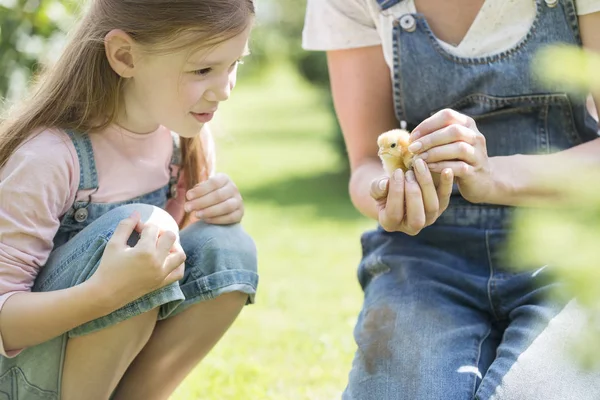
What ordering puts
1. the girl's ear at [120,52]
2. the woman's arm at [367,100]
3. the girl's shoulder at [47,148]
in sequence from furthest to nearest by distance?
the woman's arm at [367,100]
the girl's ear at [120,52]
the girl's shoulder at [47,148]

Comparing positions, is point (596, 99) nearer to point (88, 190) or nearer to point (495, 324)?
point (495, 324)

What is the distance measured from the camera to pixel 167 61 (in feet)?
6.95

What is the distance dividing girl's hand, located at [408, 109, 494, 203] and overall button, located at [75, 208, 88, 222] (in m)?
0.85

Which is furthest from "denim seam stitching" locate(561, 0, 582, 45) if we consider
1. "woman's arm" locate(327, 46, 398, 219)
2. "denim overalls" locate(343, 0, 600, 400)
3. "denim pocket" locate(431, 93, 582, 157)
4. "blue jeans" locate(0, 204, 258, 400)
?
"blue jeans" locate(0, 204, 258, 400)

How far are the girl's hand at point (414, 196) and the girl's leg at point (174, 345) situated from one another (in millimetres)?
542

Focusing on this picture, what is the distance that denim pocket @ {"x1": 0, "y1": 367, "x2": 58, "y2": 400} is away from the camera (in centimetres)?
195

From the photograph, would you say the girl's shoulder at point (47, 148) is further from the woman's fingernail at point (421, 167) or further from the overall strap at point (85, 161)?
the woman's fingernail at point (421, 167)

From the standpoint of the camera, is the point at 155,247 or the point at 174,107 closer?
the point at 155,247

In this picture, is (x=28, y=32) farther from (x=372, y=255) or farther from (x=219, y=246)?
(x=372, y=255)

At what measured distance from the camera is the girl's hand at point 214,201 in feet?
7.11

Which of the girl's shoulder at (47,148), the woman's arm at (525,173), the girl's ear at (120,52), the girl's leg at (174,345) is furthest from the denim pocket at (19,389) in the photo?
the woman's arm at (525,173)

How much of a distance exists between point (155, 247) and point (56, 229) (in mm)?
289

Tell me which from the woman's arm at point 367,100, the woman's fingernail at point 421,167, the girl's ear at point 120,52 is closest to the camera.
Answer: the woman's fingernail at point 421,167

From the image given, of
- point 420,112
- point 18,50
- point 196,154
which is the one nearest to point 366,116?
point 420,112
